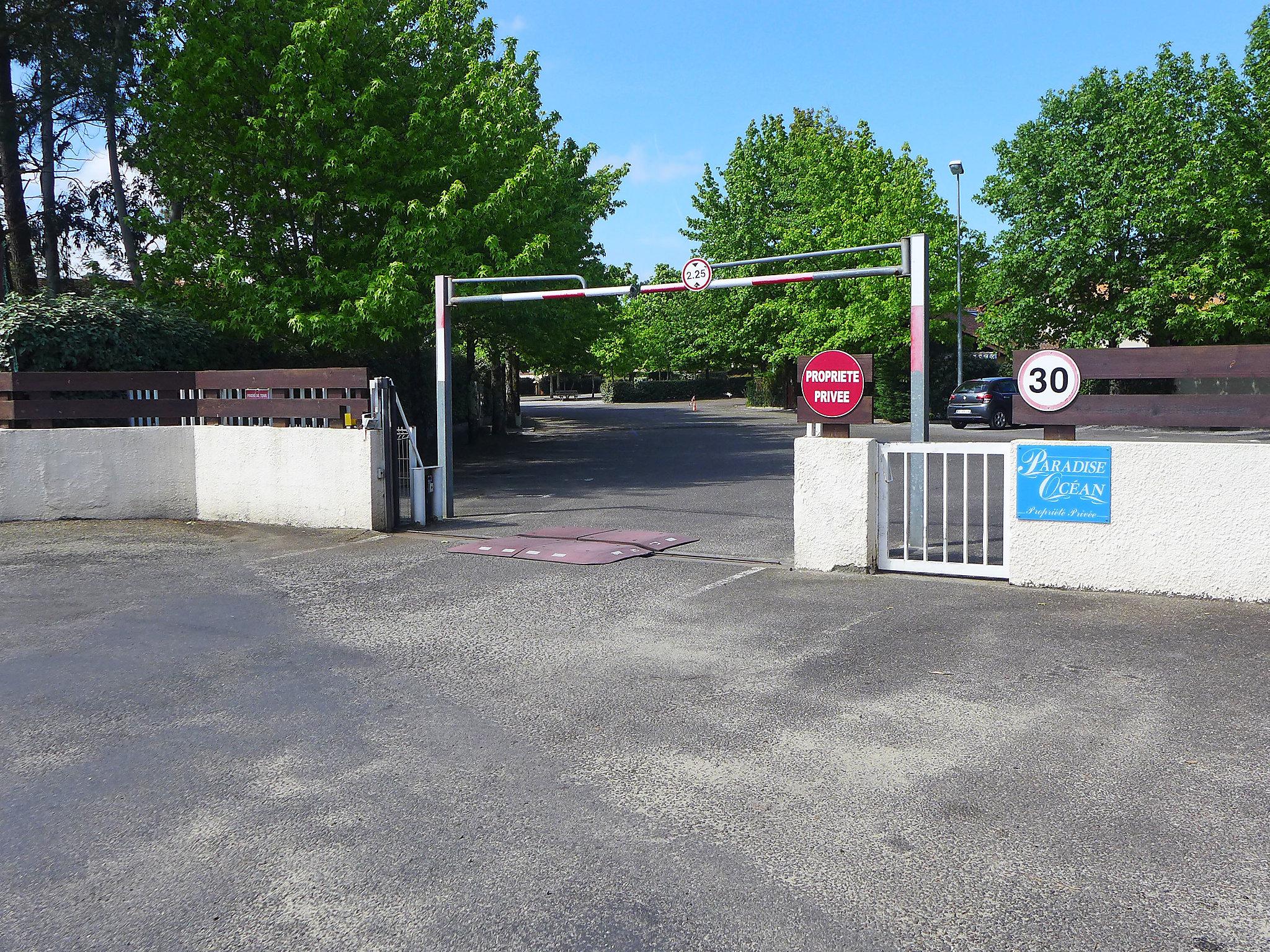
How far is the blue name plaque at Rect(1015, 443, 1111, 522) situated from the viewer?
7773 mm

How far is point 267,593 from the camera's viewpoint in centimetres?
855

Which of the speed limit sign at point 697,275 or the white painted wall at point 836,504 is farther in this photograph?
the speed limit sign at point 697,275

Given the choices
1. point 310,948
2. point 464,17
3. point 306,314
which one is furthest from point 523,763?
point 464,17

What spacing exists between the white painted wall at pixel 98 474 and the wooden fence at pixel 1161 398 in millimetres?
9946

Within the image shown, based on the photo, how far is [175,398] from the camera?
13047 millimetres

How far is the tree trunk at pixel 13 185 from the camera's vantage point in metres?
19.0

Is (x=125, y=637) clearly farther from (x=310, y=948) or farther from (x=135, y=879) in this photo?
(x=310, y=948)

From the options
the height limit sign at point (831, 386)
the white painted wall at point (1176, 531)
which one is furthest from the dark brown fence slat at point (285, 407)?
the white painted wall at point (1176, 531)

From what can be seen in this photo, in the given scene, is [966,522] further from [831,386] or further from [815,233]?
[815,233]

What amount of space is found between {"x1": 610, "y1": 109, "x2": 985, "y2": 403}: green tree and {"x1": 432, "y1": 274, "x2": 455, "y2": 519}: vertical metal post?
18.5m

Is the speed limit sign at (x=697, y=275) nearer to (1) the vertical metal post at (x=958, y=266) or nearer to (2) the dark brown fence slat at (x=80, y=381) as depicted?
(2) the dark brown fence slat at (x=80, y=381)

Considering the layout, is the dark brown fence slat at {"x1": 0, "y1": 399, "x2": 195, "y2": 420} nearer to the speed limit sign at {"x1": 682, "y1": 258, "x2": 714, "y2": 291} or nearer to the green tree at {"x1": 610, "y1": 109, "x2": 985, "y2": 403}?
the speed limit sign at {"x1": 682, "y1": 258, "x2": 714, "y2": 291}

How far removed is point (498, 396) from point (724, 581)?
23.8 metres

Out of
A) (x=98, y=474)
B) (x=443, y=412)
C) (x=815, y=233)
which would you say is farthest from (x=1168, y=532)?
(x=815, y=233)
